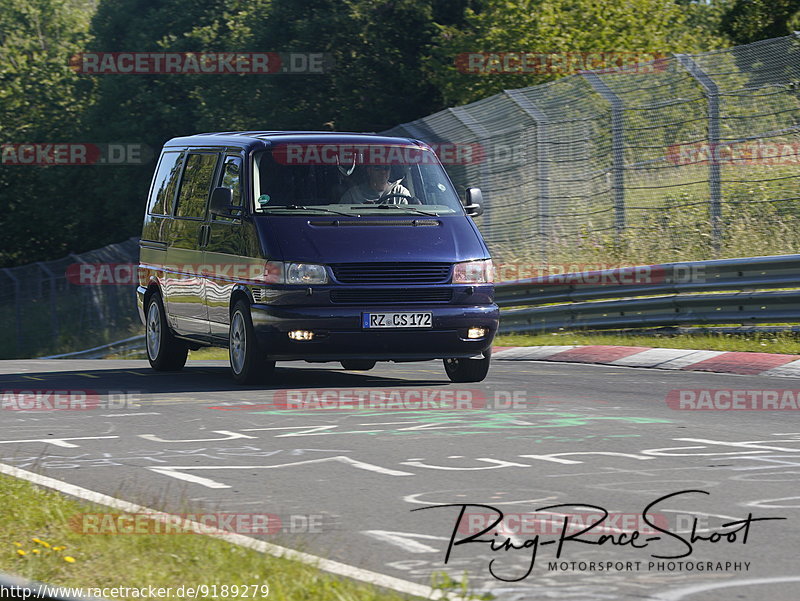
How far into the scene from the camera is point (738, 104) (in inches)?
709

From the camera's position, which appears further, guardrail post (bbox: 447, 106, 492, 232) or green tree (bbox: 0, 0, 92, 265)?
green tree (bbox: 0, 0, 92, 265)

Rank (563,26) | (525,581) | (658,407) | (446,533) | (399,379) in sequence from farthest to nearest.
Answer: (563,26) → (399,379) → (658,407) → (446,533) → (525,581)

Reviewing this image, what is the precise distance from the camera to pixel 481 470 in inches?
309

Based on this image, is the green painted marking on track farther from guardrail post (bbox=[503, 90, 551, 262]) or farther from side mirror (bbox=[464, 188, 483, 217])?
guardrail post (bbox=[503, 90, 551, 262])

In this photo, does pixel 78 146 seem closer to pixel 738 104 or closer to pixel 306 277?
pixel 738 104

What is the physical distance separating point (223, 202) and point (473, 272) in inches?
88.3

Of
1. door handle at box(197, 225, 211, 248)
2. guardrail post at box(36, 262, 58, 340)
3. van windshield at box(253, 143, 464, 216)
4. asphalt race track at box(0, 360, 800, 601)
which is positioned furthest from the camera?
guardrail post at box(36, 262, 58, 340)

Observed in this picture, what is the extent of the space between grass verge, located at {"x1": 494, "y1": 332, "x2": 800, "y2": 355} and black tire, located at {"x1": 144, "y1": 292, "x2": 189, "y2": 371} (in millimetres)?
4664

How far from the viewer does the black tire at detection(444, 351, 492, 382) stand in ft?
41.8

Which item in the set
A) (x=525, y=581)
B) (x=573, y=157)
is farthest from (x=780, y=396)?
(x=573, y=157)

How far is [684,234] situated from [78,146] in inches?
1879

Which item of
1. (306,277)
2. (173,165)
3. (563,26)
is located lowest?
(306,277)

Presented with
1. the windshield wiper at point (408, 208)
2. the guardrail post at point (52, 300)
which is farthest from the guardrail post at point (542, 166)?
the guardrail post at point (52, 300)

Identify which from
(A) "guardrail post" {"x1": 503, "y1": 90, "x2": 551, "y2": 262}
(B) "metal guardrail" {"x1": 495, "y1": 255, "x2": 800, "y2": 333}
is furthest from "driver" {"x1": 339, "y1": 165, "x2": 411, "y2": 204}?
(A) "guardrail post" {"x1": 503, "y1": 90, "x2": 551, "y2": 262}
